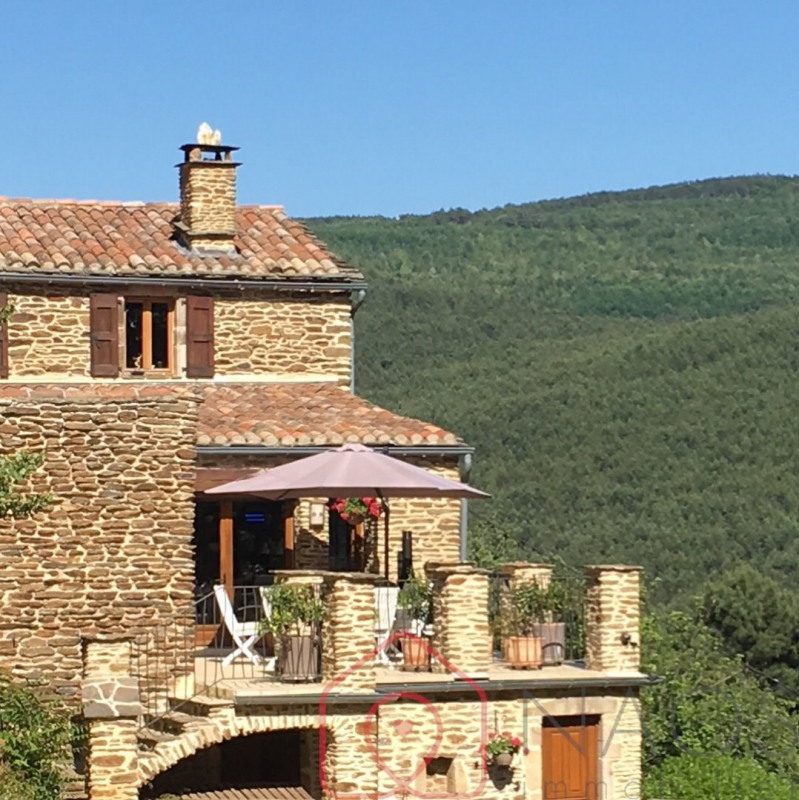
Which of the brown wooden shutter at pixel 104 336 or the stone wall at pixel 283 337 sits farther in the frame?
the stone wall at pixel 283 337

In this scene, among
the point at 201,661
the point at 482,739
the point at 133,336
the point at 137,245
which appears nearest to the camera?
the point at 482,739

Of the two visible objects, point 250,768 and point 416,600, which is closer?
point 416,600

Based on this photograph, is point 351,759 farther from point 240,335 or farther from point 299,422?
point 240,335

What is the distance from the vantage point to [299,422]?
2481 centimetres

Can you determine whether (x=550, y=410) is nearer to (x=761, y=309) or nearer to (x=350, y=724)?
(x=761, y=309)

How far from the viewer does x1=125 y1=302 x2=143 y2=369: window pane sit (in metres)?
27.2

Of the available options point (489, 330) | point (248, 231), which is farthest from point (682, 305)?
point (248, 231)

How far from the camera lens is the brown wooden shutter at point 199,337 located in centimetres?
2706

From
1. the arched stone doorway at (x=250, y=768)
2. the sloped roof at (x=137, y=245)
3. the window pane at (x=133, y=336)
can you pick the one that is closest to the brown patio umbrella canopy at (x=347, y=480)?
the arched stone doorway at (x=250, y=768)

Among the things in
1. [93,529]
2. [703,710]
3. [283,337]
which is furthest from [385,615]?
[703,710]

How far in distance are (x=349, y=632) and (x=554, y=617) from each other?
10.5 feet

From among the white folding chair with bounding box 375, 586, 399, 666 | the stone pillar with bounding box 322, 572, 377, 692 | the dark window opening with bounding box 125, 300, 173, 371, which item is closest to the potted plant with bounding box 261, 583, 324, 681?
the stone pillar with bounding box 322, 572, 377, 692

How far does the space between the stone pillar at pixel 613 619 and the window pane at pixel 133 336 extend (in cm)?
855

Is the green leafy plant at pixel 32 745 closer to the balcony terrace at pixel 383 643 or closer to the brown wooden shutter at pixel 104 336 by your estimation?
the balcony terrace at pixel 383 643
